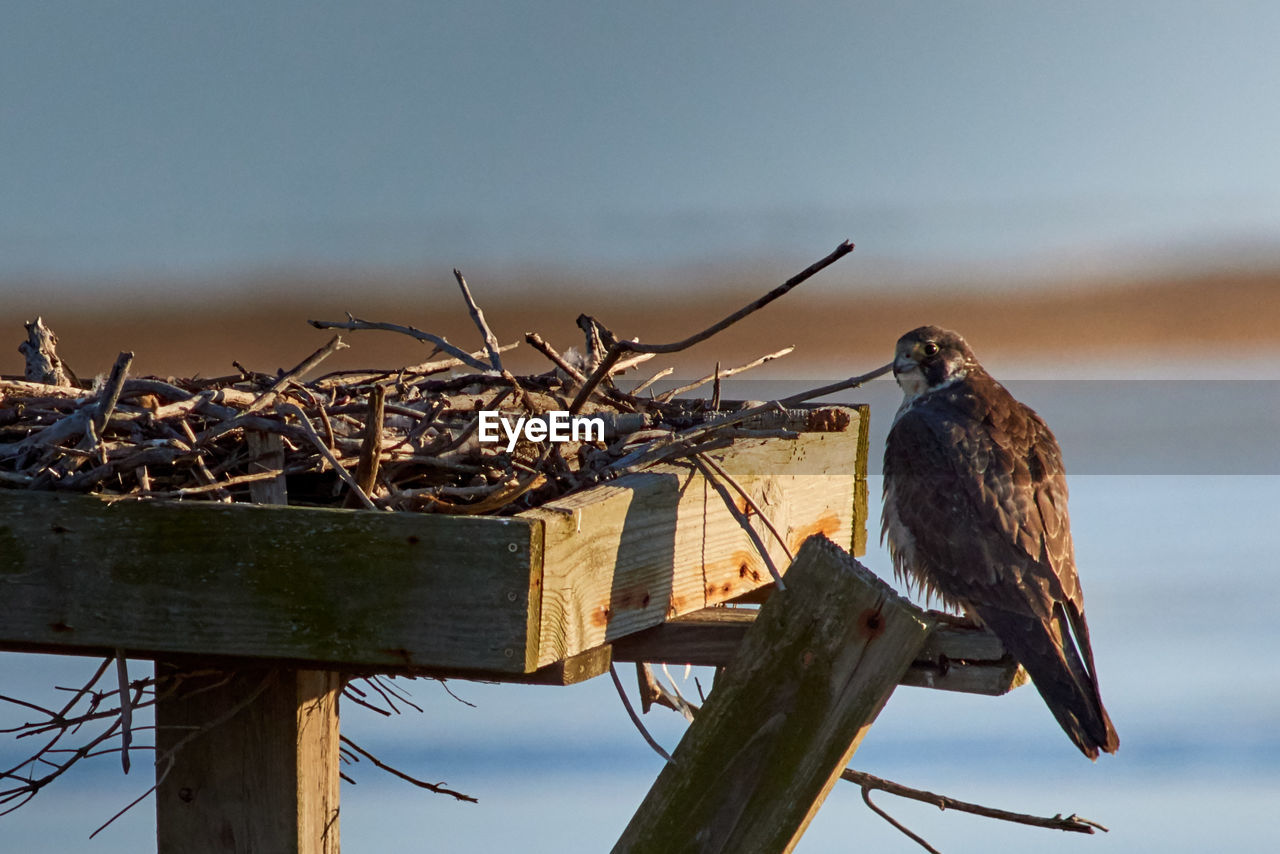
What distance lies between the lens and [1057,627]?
2.15 metres

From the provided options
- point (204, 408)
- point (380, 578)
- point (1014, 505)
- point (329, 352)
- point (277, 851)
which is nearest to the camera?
point (380, 578)

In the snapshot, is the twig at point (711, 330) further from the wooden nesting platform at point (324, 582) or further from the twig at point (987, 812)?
the twig at point (987, 812)

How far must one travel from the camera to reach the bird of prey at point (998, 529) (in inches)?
80.0

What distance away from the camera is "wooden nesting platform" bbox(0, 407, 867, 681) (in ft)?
4.76

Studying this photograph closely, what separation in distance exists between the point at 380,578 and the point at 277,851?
71cm

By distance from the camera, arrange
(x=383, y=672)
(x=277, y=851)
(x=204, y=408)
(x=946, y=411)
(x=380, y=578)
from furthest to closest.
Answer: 1. (x=946, y=411)
2. (x=277, y=851)
3. (x=204, y=408)
4. (x=383, y=672)
5. (x=380, y=578)

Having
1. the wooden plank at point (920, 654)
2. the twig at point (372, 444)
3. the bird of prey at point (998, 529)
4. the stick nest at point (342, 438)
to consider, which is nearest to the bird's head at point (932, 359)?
the bird of prey at point (998, 529)

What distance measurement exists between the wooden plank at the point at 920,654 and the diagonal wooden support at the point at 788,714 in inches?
4.1

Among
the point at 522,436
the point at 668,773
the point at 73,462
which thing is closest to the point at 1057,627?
the point at 668,773

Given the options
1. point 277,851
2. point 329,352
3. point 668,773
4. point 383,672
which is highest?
point 329,352

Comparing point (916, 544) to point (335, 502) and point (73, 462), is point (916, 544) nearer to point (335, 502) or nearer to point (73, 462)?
point (335, 502)

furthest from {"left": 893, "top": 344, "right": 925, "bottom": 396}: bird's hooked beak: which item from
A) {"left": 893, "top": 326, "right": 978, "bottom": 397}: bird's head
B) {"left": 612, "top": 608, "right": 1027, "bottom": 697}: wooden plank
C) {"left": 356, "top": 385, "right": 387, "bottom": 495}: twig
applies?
{"left": 356, "top": 385, "right": 387, "bottom": 495}: twig

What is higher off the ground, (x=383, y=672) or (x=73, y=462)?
(x=73, y=462)

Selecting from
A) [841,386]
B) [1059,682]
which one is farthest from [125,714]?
[1059,682]
